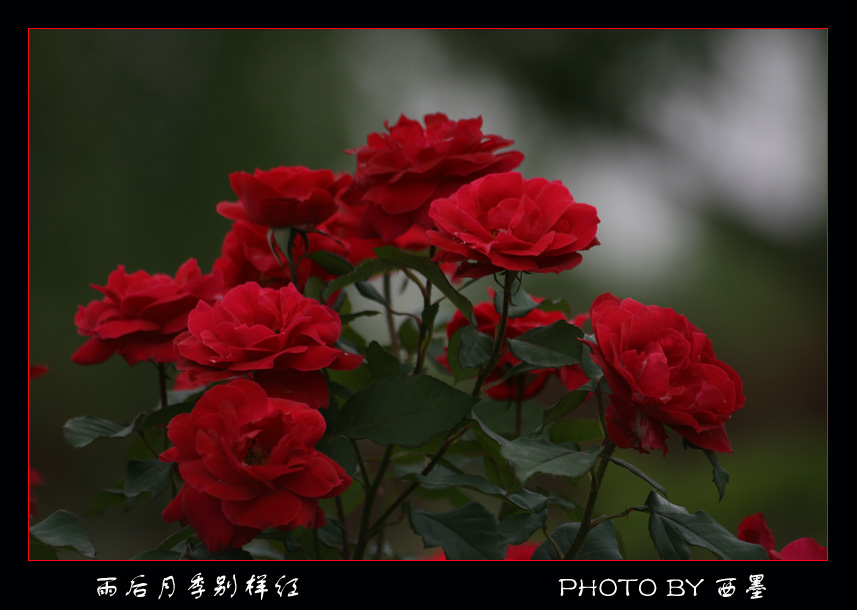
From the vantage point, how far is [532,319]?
1.75 feet

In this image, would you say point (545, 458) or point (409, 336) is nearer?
point (545, 458)

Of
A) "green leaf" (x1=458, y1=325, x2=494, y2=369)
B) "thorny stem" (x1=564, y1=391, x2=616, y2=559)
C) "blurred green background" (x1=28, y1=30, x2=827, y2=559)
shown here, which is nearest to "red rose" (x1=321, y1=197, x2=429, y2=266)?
"green leaf" (x1=458, y1=325, x2=494, y2=369)

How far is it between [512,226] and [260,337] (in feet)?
0.48

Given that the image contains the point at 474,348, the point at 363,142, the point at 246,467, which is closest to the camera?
the point at 246,467

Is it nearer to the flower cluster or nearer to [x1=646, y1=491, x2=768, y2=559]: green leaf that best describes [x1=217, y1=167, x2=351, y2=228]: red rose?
the flower cluster

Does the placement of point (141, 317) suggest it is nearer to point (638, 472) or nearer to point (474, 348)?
point (474, 348)

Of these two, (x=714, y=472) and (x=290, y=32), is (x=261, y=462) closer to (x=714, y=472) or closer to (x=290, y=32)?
(x=714, y=472)

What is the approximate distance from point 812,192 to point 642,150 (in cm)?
58

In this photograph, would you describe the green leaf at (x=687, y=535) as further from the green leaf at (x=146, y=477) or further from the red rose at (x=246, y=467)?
the green leaf at (x=146, y=477)

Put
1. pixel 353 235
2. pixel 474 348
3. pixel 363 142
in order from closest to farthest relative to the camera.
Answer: pixel 474 348
pixel 353 235
pixel 363 142

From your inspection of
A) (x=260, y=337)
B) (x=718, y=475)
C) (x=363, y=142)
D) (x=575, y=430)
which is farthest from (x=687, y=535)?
(x=363, y=142)

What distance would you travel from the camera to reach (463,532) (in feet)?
1.44
